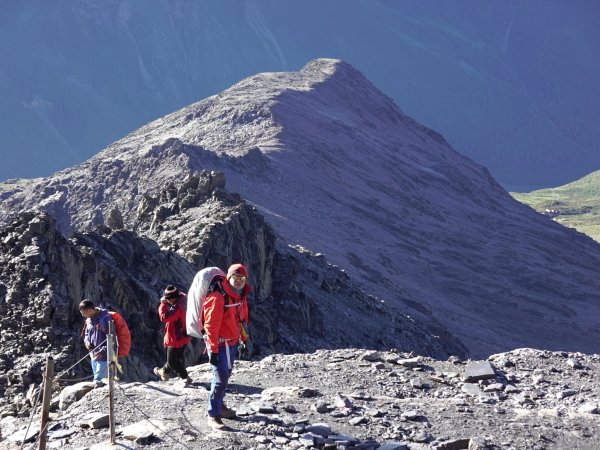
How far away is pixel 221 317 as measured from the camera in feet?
39.6

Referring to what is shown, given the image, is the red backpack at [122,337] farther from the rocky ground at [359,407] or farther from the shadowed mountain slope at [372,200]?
the shadowed mountain slope at [372,200]

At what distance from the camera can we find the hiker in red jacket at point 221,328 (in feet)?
39.5

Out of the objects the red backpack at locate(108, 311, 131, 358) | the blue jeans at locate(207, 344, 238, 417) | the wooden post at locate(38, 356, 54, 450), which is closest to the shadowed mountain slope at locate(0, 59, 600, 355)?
the red backpack at locate(108, 311, 131, 358)

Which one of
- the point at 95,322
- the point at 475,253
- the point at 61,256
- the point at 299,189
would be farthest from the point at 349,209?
the point at 95,322

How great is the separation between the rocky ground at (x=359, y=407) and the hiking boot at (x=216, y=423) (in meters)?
0.12

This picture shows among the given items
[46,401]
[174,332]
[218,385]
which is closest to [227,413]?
[218,385]

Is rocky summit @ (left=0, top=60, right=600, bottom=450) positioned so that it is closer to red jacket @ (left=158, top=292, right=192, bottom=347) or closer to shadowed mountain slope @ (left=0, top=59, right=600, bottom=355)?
shadowed mountain slope @ (left=0, top=59, right=600, bottom=355)

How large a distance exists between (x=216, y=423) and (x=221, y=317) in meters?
1.24

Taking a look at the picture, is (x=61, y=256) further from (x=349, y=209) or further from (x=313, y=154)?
(x=313, y=154)

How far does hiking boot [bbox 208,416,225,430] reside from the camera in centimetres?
1204

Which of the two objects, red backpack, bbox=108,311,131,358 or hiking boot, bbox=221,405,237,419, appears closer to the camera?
hiking boot, bbox=221,405,237,419

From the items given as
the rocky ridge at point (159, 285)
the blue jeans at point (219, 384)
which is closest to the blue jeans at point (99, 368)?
the rocky ridge at point (159, 285)

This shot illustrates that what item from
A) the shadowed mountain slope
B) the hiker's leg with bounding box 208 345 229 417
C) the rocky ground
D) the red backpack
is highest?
the shadowed mountain slope

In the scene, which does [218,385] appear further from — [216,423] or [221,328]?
[221,328]
